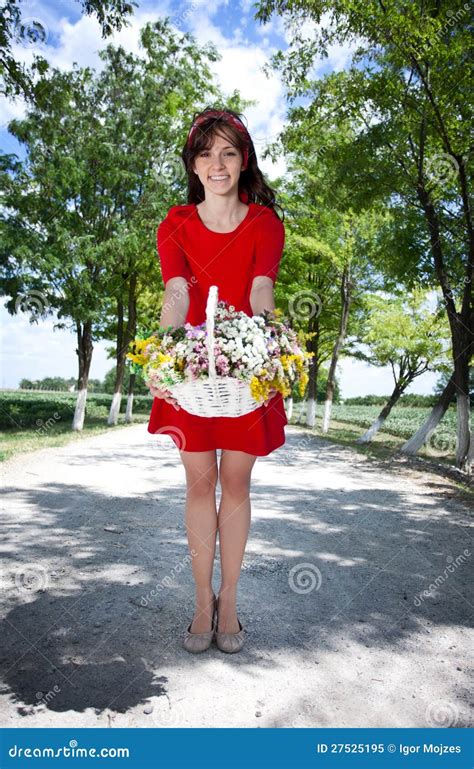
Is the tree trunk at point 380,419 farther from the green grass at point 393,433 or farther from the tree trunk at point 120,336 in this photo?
the tree trunk at point 120,336

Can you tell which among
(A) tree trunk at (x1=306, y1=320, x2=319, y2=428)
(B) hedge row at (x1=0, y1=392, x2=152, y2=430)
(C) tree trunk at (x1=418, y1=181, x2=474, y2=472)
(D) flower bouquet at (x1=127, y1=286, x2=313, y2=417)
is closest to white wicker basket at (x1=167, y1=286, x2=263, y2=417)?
(D) flower bouquet at (x1=127, y1=286, x2=313, y2=417)

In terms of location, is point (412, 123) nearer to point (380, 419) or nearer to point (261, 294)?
point (380, 419)

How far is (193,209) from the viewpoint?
318cm

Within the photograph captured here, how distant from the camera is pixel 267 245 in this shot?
3018 mm

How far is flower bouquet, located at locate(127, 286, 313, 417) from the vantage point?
8.25 feet

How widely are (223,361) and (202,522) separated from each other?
1029 millimetres

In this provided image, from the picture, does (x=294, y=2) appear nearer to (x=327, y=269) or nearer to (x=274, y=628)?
(x=274, y=628)

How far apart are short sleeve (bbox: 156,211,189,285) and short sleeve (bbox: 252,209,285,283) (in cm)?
39

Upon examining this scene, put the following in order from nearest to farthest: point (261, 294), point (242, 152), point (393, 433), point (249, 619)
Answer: point (261, 294) < point (242, 152) < point (249, 619) < point (393, 433)

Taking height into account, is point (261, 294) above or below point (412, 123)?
below

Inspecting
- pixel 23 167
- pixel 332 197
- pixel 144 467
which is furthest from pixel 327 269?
pixel 144 467

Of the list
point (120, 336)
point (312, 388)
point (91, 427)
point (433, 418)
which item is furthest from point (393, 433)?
point (91, 427)

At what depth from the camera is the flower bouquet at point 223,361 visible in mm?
2514

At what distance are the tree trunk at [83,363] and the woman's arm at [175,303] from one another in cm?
1594
